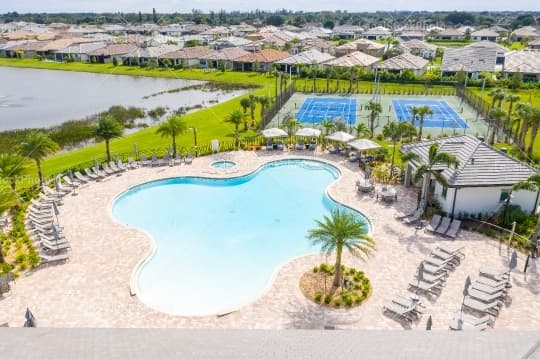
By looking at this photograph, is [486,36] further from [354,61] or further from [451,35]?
[354,61]

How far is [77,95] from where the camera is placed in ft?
193

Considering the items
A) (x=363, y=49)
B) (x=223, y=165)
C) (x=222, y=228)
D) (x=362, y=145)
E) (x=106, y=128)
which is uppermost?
(x=363, y=49)

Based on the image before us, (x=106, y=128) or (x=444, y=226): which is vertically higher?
(x=106, y=128)

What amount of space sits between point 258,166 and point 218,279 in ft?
39.5

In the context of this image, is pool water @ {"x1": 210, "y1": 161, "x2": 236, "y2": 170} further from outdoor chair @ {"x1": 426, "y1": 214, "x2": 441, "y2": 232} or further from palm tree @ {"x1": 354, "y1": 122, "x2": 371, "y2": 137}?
outdoor chair @ {"x1": 426, "y1": 214, "x2": 441, "y2": 232}

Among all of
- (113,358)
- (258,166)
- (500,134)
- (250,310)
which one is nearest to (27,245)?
(250,310)

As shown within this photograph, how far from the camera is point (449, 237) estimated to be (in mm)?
19141

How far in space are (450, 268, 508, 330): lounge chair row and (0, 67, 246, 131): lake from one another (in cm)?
4063

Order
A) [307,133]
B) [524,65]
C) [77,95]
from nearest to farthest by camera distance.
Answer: [307,133] → [77,95] → [524,65]

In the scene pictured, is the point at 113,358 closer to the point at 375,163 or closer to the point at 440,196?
the point at 440,196

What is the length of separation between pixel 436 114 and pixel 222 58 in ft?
140

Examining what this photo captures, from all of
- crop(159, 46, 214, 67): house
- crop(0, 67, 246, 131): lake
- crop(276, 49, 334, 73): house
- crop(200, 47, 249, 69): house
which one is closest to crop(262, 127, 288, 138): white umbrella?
crop(0, 67, 246, 131): lake

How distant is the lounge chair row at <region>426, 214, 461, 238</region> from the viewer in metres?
19.3

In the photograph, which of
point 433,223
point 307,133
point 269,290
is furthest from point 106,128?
point 433,223
